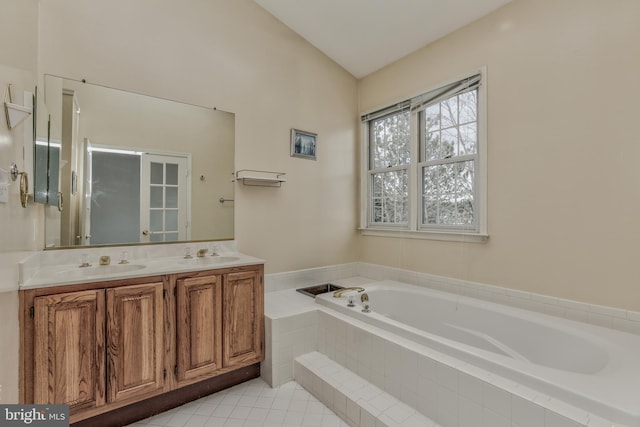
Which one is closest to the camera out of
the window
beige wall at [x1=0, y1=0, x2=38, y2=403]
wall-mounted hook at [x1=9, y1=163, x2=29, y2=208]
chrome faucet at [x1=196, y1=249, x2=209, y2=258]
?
beige wall at [x1=0, y1=0, x2=38, y2=403]

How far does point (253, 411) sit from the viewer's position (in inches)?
74.1

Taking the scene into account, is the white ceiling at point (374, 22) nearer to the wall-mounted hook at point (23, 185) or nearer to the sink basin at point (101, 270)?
the wall-mounted hook at point (23, 185)

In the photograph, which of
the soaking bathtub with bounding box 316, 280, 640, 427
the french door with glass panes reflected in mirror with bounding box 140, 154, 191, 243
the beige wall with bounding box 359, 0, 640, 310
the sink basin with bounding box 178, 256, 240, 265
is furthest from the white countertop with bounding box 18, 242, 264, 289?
the beige wall with bounding box 359, 0, 640, 310

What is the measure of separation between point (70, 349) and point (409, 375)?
180 centimetres

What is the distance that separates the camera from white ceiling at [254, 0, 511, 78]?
245 cm

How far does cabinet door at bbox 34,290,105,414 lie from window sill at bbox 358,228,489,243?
2.51 metres

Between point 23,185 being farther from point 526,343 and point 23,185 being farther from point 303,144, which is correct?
point 526,343

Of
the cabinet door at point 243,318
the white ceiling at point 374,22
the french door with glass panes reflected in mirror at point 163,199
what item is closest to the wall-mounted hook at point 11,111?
the french door with glass panes reflected in mirror at point 163,199

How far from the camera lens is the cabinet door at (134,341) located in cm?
166

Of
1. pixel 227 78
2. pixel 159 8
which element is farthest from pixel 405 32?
pixel 159 8

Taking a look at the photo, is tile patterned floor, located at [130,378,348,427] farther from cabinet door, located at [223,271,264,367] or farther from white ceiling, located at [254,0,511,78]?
white ceiling, located at [254,0,511,78]

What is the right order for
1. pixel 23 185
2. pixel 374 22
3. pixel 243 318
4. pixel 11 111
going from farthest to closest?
1. pixel 374 22
2. pixel 243 318
3. pixel 23 185
4. pixel 11 111

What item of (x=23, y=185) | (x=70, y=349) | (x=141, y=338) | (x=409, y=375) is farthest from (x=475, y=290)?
(x=23, y=185)

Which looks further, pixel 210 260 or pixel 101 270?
pixel 210 260
